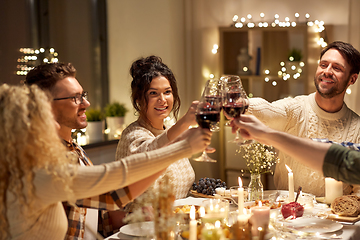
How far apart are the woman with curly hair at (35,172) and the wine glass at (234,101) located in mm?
458

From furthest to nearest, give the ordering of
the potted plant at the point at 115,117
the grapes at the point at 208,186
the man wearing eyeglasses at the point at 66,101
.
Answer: the potted plant at the point at 115,117
the grapes at the point at 208,186
the man wearing eyeglasses at the point at 66,101

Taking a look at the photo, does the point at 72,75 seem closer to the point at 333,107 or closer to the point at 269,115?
the point at 269,115

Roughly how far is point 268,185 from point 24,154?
356 cm

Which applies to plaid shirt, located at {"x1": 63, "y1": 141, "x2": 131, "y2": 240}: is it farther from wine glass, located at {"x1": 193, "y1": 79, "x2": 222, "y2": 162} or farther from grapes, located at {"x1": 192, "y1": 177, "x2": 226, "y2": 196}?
grapes, located at {"x1": 192, "y1": 177, "x2": 226, "y2": 196}

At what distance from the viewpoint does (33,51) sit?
363 centimetres

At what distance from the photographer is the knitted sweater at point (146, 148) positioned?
2.01 m

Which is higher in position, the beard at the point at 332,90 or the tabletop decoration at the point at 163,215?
the beard at the point at 332,90

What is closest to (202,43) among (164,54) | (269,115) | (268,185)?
(164,54)

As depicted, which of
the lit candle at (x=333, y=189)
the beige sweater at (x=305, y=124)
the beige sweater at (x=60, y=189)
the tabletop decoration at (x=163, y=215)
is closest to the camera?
the tabletop decoration at (x=163, y=215)

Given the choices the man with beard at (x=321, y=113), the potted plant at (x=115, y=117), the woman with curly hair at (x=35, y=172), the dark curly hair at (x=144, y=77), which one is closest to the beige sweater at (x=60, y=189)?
the woman with curly hair at (x=35, y=172)

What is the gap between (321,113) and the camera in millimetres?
2391

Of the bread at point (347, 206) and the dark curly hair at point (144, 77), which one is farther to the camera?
the dark curly hair at point (144, 77)

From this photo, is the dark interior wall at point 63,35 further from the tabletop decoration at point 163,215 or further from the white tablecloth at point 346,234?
the tabletop decoration at point 163,215

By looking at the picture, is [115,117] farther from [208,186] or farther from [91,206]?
[91,206]
